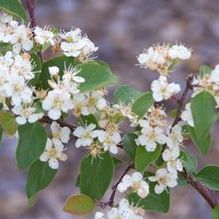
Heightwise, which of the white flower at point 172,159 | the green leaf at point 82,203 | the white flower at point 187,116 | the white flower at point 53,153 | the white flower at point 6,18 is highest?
the white flower at point 6,18

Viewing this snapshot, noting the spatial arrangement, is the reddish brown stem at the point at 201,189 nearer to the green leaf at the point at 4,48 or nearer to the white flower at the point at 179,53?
Result: the white flower at the point at 179,53

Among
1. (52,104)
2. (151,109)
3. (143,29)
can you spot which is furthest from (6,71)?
(143,29)

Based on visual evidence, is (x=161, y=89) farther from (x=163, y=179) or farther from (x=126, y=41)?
(x=126, y=41)

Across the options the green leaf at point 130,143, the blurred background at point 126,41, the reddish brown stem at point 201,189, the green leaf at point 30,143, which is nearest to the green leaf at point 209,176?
A: the reddish brown stem at point 201,189

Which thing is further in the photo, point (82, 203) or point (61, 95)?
point (82, 203)

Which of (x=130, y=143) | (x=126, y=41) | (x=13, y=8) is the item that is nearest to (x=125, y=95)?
(x=130, y=143)

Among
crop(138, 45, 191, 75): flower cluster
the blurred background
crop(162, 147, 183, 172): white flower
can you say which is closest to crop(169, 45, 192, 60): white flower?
crop(138, 45, 191, 75): flower cluster

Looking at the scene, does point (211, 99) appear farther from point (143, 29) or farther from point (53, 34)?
point (143, 29)
